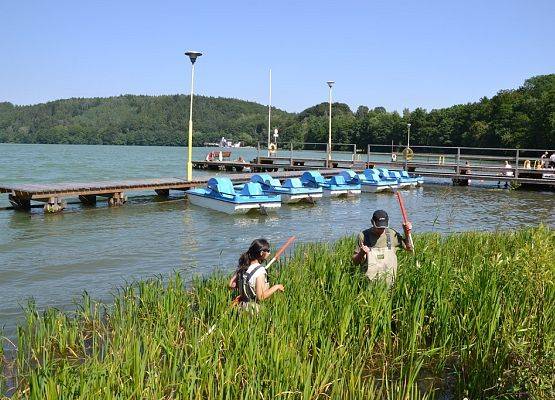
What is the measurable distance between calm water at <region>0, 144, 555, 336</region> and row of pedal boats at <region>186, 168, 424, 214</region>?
0.48 meters

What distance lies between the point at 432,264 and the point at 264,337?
2.47 m

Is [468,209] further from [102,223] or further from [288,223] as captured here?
[102,223]

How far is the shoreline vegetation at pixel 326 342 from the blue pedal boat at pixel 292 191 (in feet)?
46.0

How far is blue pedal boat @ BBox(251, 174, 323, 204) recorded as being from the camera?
20.9 metres

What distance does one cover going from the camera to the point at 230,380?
3.88 meters

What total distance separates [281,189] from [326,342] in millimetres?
16370

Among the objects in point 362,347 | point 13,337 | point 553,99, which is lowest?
point 13,337

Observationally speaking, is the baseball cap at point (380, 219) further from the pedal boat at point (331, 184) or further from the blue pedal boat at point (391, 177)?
the blue pedal boat at point (391, 177)

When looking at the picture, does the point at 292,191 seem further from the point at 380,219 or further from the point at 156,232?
the point at 380,219

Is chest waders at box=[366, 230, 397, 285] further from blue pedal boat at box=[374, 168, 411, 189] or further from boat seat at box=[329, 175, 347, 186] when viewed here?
blue pedal boat at box=[374, 168, 411, 189]

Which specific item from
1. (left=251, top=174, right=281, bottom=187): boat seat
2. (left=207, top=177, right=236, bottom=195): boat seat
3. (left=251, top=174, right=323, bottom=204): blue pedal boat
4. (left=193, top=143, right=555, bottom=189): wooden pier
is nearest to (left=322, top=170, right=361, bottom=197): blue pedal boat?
(left=251, top=174, right=323, bottom=204): blue pedal boat

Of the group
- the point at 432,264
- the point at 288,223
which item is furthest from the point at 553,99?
the point at 432,264

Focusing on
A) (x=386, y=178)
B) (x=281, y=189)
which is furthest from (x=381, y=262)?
(x=386, y=178)

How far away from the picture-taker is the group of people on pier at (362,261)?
18.0 ft
